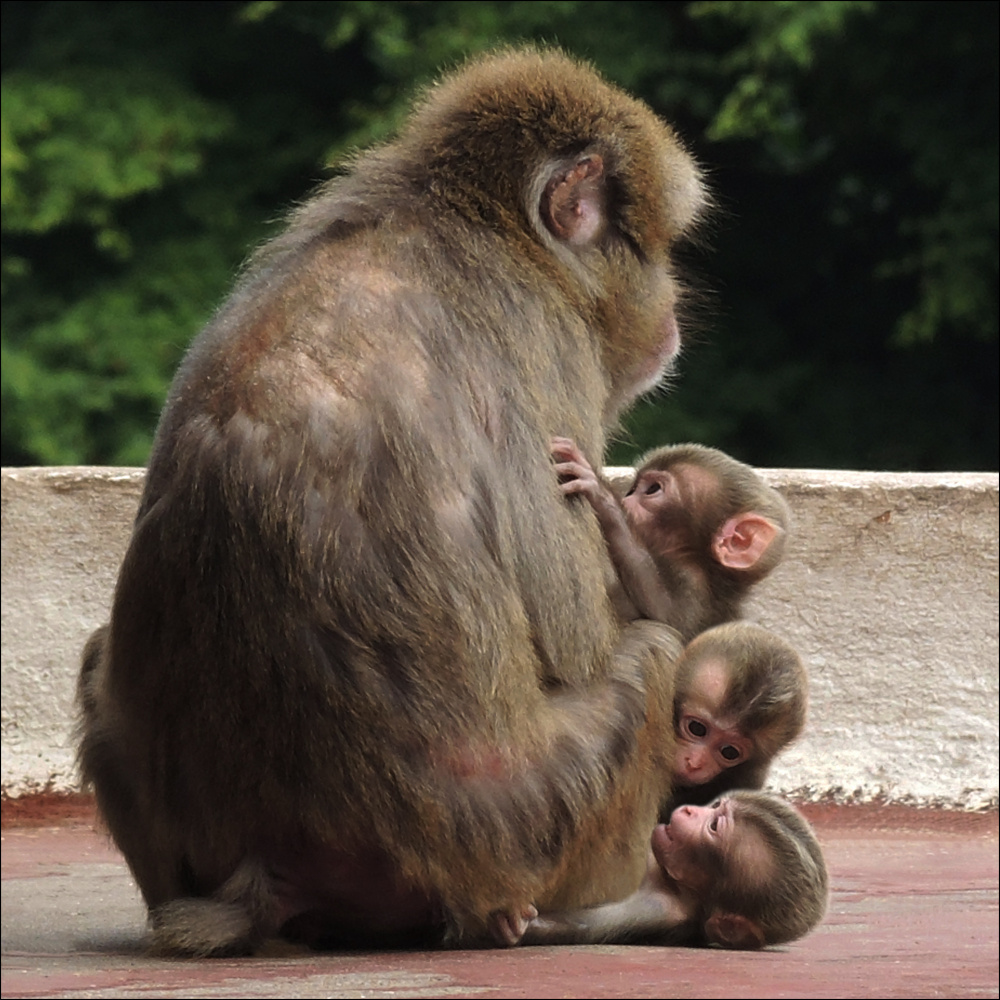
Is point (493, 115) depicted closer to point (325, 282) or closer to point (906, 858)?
point (325, 282)

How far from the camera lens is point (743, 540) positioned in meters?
4.57

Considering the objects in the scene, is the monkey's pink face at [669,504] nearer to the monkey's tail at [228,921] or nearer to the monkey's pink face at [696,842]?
the monkey's pink face at [696,842]

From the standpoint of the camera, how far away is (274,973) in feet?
10.9

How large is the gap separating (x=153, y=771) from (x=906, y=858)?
2.87 meters

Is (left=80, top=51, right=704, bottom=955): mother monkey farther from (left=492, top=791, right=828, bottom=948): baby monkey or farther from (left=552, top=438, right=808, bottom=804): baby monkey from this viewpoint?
(left=552, top=438, right=808, bottom=804): baby monkey

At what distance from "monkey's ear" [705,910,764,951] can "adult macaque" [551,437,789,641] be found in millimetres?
715

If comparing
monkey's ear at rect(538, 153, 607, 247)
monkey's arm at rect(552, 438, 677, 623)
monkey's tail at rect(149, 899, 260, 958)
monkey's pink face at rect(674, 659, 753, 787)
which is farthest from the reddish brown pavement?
monkey's ear at rect(538, 153, 607, 247)

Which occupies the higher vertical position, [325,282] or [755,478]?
[325,282]

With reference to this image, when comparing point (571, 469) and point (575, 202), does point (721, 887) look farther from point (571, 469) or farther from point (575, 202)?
point (575, 202)

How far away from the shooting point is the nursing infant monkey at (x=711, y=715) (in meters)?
3.91

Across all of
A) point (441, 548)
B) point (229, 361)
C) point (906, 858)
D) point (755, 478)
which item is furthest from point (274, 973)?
point (906, 858)

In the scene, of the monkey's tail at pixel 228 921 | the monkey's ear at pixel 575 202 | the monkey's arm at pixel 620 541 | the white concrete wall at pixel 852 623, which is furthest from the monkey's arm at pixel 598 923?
the white concrete wall at pixel 852 623

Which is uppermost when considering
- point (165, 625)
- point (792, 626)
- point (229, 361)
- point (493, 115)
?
point (493, 115)

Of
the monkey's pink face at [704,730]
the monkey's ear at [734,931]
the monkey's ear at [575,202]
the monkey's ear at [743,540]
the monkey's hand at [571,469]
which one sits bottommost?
the monkey's ear at [734,931]
